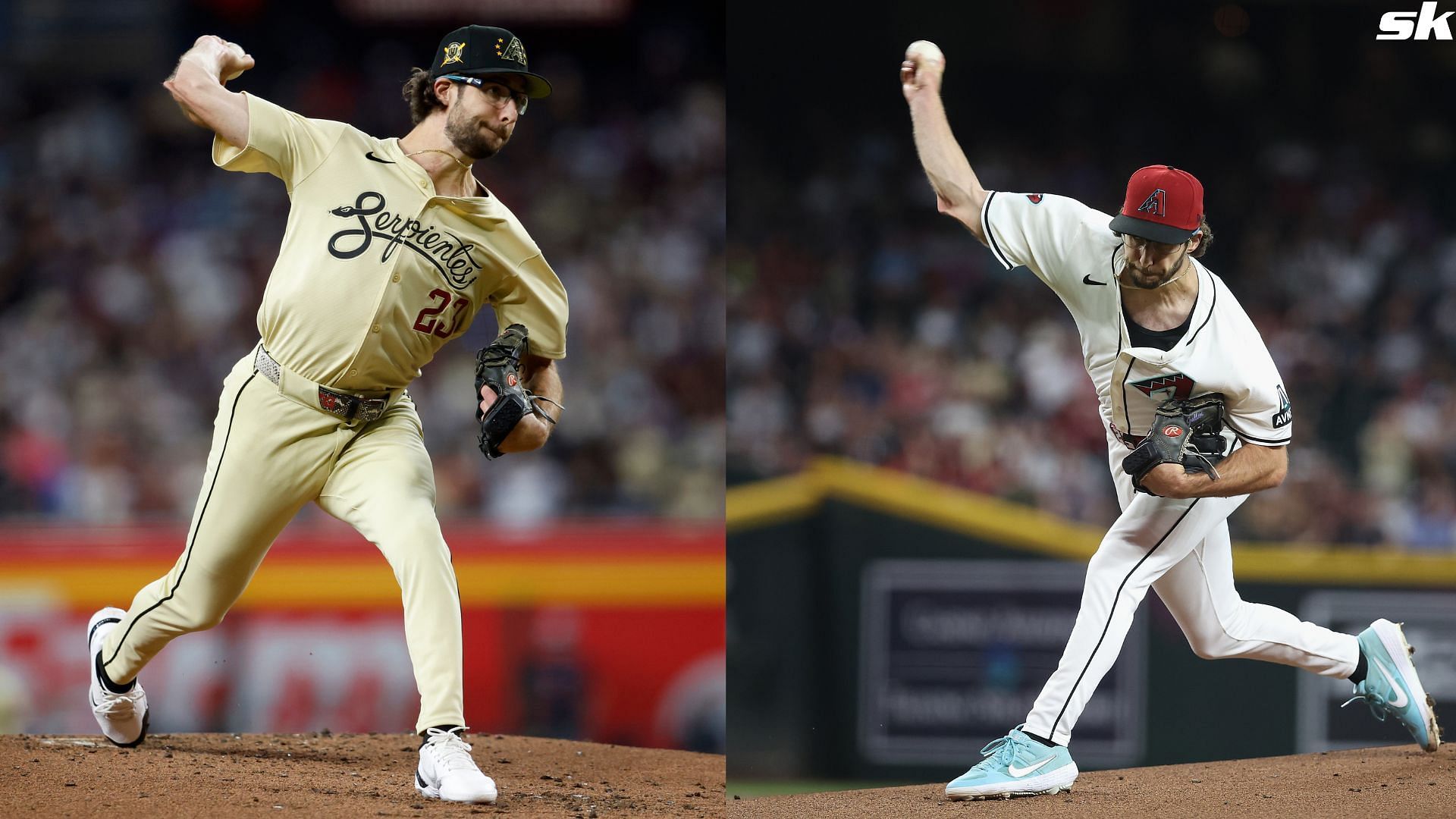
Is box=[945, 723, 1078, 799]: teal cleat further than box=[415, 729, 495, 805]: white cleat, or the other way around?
box=[945, 723, 1078, 799]: teal cleat

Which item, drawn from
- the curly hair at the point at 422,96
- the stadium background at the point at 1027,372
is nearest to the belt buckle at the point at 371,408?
the curly hair at the point at 422,96

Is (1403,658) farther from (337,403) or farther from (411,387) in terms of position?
(411,387)

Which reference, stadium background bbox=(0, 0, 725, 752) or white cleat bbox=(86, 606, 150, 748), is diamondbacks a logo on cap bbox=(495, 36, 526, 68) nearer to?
white cleat bbox=(86, 606, 150, 748)

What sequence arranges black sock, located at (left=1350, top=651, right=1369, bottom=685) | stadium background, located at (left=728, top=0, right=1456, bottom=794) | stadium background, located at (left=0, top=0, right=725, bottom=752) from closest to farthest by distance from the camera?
1. black sock, located at (left=1350, top=651, right=1369, bottom=685)
2. stadium background, located at (left=728, top=0, right=1456, bottom=794)
3. stadium background, located at (left=0, top=0, right=725, bottom=752)

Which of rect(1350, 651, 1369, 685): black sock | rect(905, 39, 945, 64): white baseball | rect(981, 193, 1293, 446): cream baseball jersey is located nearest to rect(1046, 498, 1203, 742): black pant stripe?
rect(981, 193, 1293, 446): cream baseball jersey

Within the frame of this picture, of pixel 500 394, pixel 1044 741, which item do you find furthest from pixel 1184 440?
pixel 500 394

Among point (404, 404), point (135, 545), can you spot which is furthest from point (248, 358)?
point (135, 545)
